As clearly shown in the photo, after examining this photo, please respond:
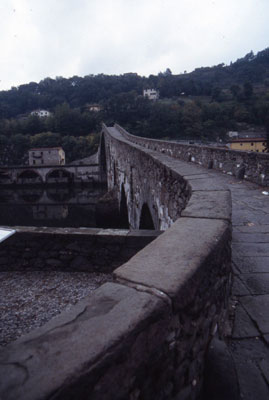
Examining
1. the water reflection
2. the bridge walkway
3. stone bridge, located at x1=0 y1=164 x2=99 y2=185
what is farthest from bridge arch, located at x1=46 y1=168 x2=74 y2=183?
the bridge walkway

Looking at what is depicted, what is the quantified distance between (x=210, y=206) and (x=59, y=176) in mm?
40851

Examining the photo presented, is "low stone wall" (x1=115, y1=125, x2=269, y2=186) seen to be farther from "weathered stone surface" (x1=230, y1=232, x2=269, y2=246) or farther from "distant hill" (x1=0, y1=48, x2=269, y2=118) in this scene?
"distant hill" (x1=0, y1=48, x2=269, y2=118)

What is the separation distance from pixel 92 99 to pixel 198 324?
3524 inches

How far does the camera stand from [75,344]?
82cm

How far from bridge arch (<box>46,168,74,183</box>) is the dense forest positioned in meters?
10.6

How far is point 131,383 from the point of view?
2.84 ft

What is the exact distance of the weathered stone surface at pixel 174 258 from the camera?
1.16m

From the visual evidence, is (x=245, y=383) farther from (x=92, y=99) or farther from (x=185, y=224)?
(x=92, y=99)

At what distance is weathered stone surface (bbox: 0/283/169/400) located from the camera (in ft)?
2.30

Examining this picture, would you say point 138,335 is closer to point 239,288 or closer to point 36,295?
point 239,288

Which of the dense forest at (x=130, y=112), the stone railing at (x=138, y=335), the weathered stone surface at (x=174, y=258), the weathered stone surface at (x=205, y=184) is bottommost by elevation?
the stone railing at (x=138, y=335)

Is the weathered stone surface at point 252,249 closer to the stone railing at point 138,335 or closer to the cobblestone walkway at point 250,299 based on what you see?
the cobblestone walkway at point 250,299

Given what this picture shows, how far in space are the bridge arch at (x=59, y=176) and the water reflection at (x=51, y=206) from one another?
1.49 m

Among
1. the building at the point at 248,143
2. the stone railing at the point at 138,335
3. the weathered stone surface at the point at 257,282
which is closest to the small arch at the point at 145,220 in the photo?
the weathered stone surface at the point at 257,282
